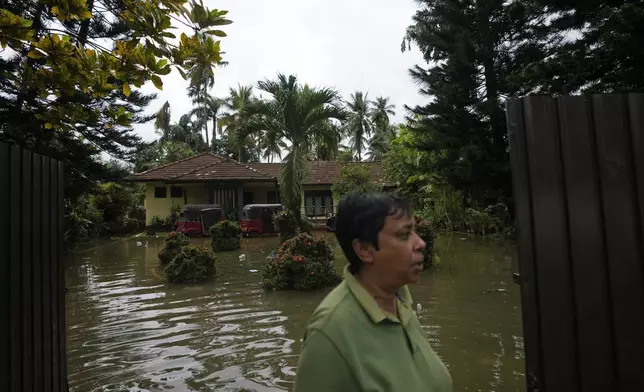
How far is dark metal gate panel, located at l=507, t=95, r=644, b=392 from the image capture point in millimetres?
1787

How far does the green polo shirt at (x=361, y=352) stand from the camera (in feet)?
3.65

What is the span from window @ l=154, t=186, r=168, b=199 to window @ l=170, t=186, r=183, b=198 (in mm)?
339

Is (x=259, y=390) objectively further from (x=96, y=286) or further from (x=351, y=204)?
(x=96, y=286)

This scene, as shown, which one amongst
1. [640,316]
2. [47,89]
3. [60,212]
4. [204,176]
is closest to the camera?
[640,316]

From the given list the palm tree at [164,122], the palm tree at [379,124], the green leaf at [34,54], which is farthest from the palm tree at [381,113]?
the green leaf at [34,54]

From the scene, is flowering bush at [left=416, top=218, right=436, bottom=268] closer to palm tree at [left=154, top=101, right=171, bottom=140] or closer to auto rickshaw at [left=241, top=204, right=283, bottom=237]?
auto rickshaw at [left=241, top=204, right=283, bottom=237]

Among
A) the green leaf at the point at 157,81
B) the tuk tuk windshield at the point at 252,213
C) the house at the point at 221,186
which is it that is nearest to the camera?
the green leaf at the point at 157,81

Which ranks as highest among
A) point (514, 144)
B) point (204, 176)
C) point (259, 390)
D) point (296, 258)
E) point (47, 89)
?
point (204, 176)

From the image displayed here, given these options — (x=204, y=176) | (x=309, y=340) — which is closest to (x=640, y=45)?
(x=309, y=340)

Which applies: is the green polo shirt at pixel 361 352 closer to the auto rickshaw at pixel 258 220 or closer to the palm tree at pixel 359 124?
the auto rickshaw at pixel 258 220

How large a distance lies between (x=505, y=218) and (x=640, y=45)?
7.84 meters

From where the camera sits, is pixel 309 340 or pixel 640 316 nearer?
pixel 309 340

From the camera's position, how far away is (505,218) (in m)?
13.9

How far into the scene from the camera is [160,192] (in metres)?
23.9
